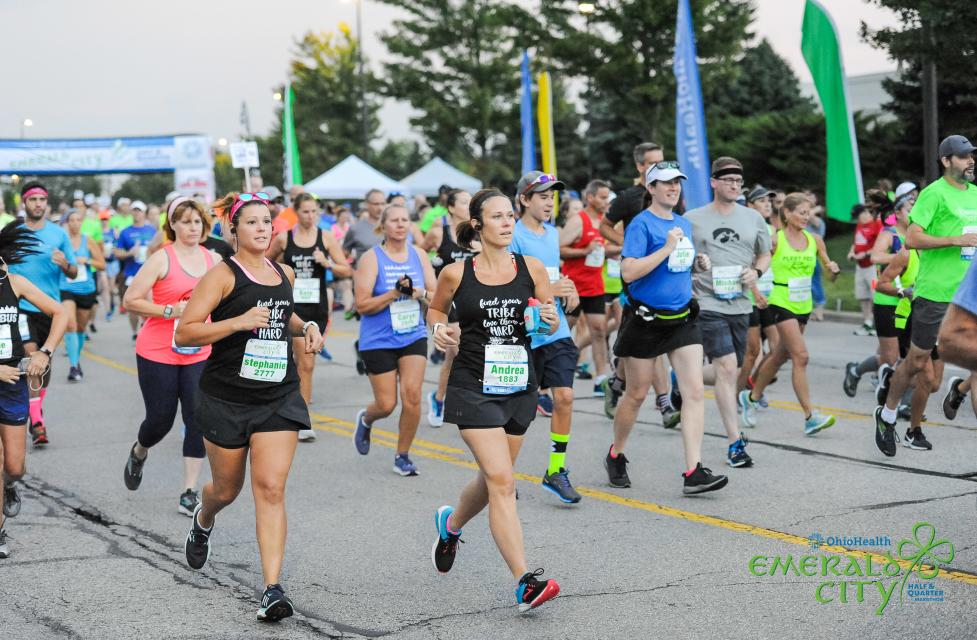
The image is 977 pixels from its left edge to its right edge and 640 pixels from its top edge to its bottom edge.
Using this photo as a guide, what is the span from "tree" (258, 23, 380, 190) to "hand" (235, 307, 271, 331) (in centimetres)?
6010

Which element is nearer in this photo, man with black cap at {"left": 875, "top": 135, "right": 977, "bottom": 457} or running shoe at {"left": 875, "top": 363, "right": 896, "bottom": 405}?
man with black cap at {"left": 875, "top": 135, "right": 977, "bottom": 457}

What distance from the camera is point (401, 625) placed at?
189 inches

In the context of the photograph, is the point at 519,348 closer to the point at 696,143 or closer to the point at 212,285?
the point at 212,285

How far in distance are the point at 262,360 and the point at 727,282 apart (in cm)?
388

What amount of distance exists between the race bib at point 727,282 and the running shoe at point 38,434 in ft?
17.9

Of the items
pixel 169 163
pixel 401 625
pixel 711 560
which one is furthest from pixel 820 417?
pixel 169 163

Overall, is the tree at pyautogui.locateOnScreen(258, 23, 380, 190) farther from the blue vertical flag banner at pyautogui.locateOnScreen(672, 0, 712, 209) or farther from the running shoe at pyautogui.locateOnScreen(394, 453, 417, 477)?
the running shoe at pyautogui.locateOnScreen(394, 453, 417, 477)

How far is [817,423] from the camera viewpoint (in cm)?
873

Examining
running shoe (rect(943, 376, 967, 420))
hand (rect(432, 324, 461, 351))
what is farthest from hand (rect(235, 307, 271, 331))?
running shoe (rect(943, 376, 967, 420))

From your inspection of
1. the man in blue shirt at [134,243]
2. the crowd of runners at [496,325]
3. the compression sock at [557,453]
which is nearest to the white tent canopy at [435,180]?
the man in blue shirt at [134,243]

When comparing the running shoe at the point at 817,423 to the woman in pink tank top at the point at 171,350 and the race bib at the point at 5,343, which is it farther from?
the race bib at the point at 5,343

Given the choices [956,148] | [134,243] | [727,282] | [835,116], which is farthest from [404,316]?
[134,243]

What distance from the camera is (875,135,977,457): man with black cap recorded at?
7500mm

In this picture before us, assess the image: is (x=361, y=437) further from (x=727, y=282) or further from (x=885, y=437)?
→ (x=885, y=437)
